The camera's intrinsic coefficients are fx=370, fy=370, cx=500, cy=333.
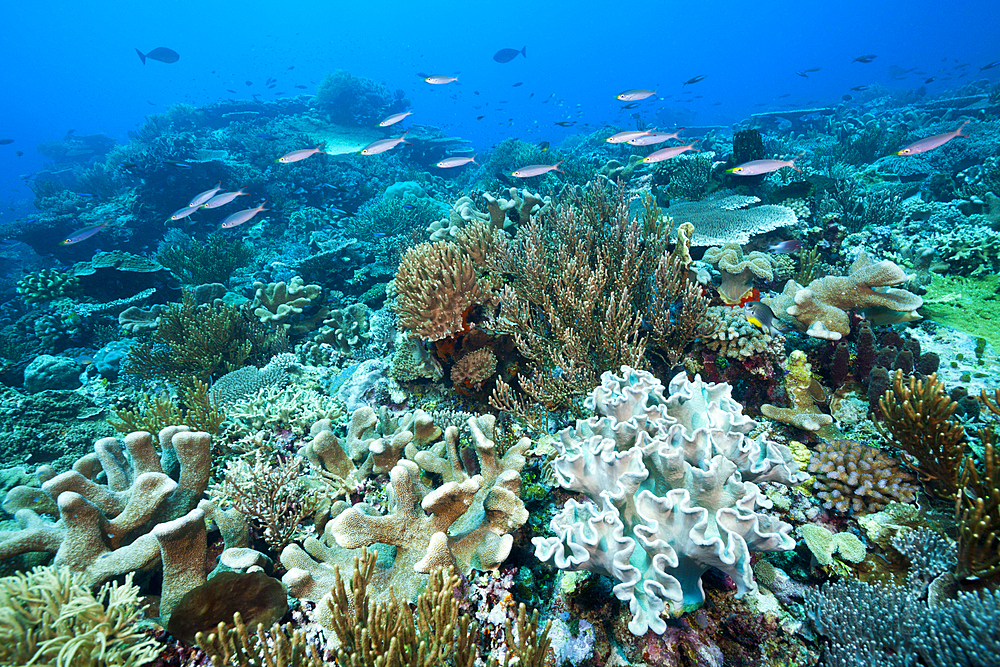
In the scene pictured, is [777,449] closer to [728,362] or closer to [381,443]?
[728,362]

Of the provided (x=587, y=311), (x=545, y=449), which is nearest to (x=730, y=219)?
(x=587, y=311)

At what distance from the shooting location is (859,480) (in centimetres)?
272

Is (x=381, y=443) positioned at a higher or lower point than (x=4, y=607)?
lower

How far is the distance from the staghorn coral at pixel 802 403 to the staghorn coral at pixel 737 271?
3.31 ft

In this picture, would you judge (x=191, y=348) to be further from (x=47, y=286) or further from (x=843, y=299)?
(x=843, y=299)

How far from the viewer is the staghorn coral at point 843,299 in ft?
11.9

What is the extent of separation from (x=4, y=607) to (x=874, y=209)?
1183 cm

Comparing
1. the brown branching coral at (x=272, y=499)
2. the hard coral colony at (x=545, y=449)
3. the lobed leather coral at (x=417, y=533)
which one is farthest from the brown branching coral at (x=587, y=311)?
the brown branching coral at (x=272, y=499)

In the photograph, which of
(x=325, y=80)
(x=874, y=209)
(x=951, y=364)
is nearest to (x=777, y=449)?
(x=951, y=364)

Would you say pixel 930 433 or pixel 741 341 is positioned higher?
pixel 741 341

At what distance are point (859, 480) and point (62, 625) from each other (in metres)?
4.98

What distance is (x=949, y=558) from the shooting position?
80.3 inches

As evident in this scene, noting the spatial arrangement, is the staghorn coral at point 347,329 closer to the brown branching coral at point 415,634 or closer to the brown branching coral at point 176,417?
the brown branching coral at point 176,417

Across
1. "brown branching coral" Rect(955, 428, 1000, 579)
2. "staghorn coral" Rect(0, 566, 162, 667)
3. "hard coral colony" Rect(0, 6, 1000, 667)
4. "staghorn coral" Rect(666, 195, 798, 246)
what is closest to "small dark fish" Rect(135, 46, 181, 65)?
"hard coral colony" Rect(0, 6, 1000, 667)
